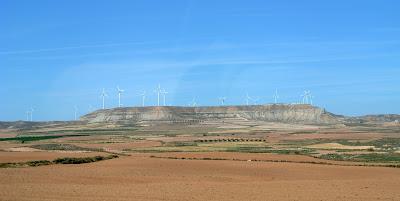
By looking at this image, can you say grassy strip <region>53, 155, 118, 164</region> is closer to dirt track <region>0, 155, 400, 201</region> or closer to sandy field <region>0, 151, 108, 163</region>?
dirt track <region>0, 155, 400, 201</region>

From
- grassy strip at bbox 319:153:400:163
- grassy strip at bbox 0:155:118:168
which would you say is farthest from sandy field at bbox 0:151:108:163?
grassy strip at bbox 319:153:400:163

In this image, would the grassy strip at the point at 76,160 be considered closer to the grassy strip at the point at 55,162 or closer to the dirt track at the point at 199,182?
the grassy strip at the point at 55,162

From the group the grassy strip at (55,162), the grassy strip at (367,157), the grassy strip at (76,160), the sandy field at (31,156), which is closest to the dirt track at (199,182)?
the grassy strip at (55,162)

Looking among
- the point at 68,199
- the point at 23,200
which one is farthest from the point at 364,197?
the point at 23,200

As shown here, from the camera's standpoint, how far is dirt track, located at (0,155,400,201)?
93.3 feet

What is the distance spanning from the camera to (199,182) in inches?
1378

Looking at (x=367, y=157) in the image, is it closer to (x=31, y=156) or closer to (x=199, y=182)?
(x=199, y=182)

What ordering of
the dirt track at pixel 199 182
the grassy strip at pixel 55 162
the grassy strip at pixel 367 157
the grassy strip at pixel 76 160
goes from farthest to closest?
the grassy strip at pixel 367 157 → the grassy strip at pixel 76 160 → the grassy strip at pixel 55 162 → the dirt track at pixel 199 182

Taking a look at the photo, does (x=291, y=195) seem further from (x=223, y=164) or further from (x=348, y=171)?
(x=223, y=164)

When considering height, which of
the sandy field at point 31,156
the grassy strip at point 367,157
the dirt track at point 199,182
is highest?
the sandy field at point 31,156

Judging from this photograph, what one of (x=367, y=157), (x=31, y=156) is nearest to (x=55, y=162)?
(x=31, y=156)

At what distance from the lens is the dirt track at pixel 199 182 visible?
2844 cm

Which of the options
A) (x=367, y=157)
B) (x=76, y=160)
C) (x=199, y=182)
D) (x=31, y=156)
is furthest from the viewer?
(x=31, y=156)

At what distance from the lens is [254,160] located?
53062mm
